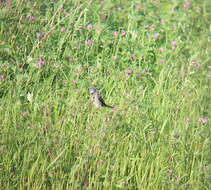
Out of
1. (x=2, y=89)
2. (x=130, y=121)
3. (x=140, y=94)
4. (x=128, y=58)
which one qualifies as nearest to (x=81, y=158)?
(x=130, y=121)

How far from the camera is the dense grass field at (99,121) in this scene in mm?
2350

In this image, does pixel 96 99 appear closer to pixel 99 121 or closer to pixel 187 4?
pixel 99 121

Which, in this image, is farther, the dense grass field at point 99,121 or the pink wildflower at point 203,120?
the pink wildflower at point 203,120

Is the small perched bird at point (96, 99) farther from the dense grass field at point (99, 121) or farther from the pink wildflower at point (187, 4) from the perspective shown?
the pink wildflower at point (187, 4)

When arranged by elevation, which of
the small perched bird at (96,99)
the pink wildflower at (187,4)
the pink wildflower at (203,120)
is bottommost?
the pink wildflower at (203,120)

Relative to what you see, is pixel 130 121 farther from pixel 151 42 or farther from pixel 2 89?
pixel 151 42

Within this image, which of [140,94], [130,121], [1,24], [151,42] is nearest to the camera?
[130,121]

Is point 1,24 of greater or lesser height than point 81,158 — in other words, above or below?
above

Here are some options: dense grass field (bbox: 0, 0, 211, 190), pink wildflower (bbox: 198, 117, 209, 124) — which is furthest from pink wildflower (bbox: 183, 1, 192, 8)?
pink wildflower (bbox: 198, 117, 209, 124)

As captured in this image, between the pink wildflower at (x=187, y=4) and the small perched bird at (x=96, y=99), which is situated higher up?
the pink wildflower at (x=187, y=4)

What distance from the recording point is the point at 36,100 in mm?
2799

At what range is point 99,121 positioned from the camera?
257 centimetres

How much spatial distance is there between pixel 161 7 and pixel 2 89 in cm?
320

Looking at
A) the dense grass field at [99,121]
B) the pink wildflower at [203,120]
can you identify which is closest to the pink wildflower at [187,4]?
the dense grass field at [99,121]
